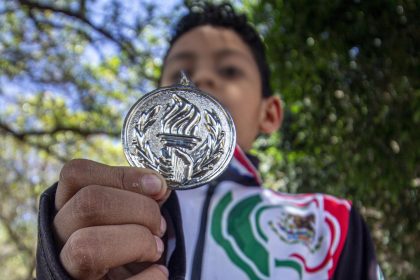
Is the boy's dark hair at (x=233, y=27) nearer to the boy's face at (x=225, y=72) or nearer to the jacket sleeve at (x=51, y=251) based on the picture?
the boy's face at (x=225, y=72)

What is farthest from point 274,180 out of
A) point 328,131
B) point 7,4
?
point 7,4

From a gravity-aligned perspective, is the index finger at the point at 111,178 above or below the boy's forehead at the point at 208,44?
below

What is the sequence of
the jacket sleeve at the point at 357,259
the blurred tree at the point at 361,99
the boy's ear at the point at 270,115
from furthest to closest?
1. the blurred tree at the point at 361,99
2. the boy's ear at the point at 270,115
3. the jacket sleeve at the point at 357,259

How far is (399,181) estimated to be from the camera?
2273mm

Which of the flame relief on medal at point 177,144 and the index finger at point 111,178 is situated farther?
the flame relief on medal at point 177,144

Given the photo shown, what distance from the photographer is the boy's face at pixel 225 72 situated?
1.56m

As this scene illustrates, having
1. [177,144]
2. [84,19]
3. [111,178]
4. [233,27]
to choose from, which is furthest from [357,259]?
[84,19]

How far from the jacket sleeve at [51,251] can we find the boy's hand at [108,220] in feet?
0.04

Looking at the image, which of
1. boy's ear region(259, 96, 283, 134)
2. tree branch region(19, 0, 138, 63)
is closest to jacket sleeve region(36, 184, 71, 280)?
boy's ear region(259, 96, 283, 134)

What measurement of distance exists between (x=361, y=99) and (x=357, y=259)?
1.18 m

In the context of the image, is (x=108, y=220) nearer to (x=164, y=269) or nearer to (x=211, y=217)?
(x=164, y=269)

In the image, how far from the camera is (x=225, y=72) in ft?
5.31

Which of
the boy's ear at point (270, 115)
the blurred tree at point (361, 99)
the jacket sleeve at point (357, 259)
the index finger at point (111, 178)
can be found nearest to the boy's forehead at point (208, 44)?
the boy's ear at point (270, 115)

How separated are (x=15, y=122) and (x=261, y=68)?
551cm
